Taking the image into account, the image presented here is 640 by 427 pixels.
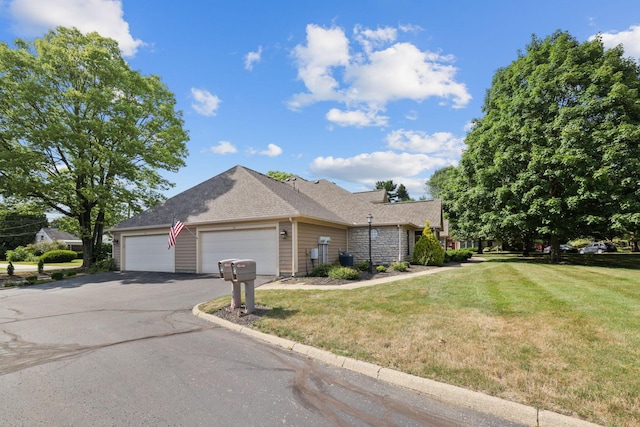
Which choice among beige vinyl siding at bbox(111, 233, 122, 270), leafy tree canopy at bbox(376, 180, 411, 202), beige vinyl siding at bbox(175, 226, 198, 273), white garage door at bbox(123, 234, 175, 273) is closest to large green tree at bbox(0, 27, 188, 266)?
beige vinyl siding at bbox(111, 233, 122, 270)

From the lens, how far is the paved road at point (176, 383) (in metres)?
3.27

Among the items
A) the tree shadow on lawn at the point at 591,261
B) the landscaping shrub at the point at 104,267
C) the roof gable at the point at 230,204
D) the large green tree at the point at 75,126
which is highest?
the large green tree at the point at 75,126

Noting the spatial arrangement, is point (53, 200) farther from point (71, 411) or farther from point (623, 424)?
point (623, 424)

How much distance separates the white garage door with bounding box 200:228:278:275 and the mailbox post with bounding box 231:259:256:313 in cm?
674

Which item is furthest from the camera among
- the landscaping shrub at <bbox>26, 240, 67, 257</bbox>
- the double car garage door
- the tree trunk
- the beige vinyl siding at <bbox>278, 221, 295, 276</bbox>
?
the landscaping shrub at <bbox>26, 240, 67, 257</bbox>

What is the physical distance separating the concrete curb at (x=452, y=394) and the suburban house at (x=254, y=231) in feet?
30.1

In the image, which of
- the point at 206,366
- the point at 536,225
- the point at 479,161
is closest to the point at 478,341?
the point at 206,366

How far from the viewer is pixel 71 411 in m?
3.38

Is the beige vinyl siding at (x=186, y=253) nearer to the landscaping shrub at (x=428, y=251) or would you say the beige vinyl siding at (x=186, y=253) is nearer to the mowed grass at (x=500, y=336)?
the mowed grass at (x=500, y=336)

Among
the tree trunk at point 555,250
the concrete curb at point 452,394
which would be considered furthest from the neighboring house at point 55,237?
the tree trunk at point 555,250

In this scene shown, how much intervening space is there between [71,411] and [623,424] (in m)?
5.43

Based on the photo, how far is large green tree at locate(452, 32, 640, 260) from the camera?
59.4 ft

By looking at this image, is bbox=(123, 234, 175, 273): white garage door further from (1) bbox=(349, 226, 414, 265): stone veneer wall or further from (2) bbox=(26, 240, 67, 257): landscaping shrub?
(2) bbox=(26, 240, 67, 257): landscaping shrub

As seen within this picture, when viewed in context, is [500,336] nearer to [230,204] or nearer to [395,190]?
[230,204]
